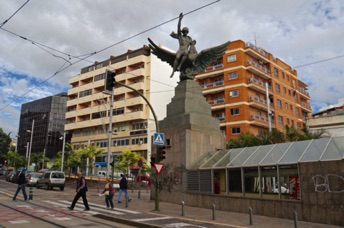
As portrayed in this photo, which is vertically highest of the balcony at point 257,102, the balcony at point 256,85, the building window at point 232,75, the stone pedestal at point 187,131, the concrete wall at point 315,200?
the building window at point 232,75

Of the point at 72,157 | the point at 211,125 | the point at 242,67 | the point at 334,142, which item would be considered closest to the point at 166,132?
the point at 211,125

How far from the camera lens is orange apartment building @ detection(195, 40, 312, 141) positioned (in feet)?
148

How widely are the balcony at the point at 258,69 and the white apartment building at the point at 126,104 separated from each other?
17.6 m

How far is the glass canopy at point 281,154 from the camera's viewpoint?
12180 millimetres

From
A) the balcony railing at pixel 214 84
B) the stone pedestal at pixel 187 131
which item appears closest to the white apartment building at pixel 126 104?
the balcony railing at pixel 214 84

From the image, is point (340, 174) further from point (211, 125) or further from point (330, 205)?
point (211, 125)

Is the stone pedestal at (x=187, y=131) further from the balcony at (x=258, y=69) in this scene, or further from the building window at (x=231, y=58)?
the building window at (x=231, y=58)

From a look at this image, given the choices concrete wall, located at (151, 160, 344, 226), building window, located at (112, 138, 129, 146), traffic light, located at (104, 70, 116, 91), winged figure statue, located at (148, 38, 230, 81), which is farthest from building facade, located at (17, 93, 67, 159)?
concrete wall, located at (151, 160, 344, 226)

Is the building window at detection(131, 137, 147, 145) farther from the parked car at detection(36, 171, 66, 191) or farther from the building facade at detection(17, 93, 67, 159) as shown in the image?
the building facade at detection(17, 93, 67, 159)

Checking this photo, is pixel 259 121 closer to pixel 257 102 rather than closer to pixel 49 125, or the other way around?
pixel 257 102

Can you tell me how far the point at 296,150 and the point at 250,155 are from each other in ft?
7.97

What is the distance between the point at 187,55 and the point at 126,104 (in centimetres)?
3677

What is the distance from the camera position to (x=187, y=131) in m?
17.8

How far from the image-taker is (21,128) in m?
94.2
